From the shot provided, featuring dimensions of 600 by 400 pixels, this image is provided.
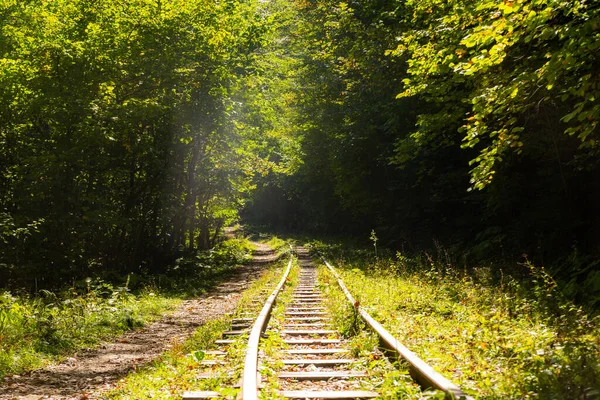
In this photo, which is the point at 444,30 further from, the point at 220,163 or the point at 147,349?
the point at 220,163

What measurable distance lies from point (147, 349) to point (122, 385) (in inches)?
101

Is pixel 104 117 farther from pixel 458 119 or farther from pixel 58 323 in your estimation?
pixel 458 119

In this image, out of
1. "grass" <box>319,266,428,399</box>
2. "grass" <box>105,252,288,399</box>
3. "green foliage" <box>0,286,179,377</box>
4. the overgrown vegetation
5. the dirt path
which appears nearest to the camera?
"grass" <box>319,266,428,399</box>

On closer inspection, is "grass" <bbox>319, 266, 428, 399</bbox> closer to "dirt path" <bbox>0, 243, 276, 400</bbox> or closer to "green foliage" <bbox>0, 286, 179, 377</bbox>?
"dirt path" <bbox>0, 243, 276, 400</bbox>

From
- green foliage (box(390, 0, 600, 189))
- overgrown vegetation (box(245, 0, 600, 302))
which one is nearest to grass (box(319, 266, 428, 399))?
green foliage (box(390, 0, 600, 189))

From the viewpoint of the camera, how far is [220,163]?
2570 centimetres

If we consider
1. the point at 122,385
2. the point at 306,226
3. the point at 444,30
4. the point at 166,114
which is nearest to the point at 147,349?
the point at 122,385

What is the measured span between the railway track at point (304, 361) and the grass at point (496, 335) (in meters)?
0.34

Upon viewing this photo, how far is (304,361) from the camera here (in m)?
6.15

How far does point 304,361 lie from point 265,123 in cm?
2127

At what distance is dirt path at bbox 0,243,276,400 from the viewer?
6.19m

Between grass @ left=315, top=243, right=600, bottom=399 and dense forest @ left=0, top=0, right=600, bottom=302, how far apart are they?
5.13 feet

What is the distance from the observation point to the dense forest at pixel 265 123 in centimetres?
865

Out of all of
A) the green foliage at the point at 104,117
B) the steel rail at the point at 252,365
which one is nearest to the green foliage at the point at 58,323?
the green foliage at the point at 104,117
